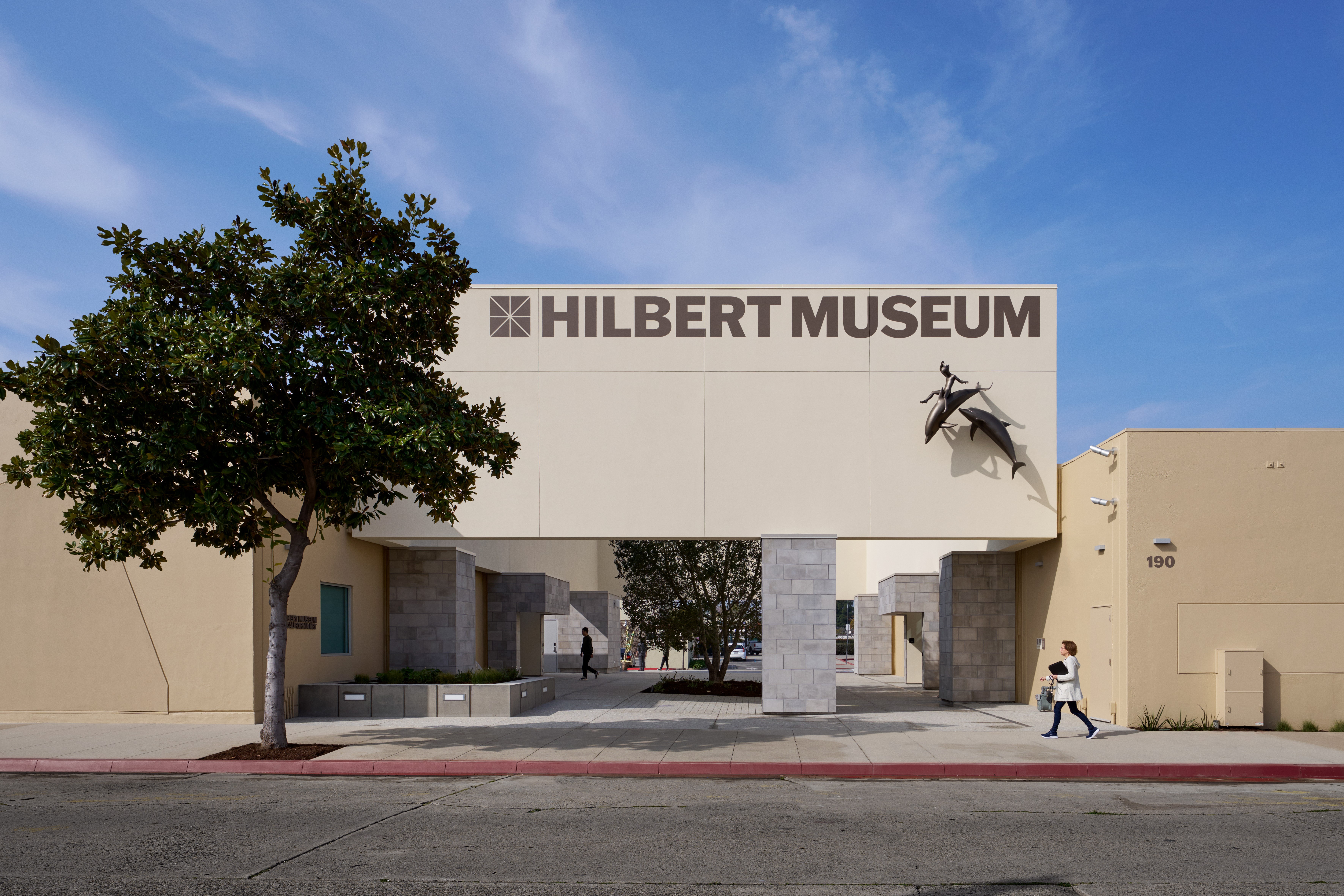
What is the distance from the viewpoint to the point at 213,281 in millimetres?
14641

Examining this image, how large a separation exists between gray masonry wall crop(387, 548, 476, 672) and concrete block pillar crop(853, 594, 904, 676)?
76.7 ft

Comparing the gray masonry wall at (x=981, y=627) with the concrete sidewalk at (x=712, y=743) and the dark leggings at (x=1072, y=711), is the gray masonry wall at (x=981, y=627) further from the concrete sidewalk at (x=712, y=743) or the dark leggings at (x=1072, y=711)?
the dark leggings at (x=1072, y=711)

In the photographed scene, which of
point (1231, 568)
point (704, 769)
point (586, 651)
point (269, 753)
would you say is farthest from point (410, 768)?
point (586, 651)

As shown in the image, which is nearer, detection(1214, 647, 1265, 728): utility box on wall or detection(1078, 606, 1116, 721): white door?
detection(1214, 647, 1265, 728): utility box on wall

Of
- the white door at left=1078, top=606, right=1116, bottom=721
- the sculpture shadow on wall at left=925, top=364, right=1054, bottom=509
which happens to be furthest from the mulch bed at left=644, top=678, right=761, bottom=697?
the sculpture shadow on wall at left=925, top=364, right=1054, bottom=509

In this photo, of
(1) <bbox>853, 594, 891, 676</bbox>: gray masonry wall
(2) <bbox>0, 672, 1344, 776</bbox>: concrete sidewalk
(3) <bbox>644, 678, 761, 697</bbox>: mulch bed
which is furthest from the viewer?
(1) <bbox>853, 594, 891, 676</bbox>: gray masonry wall

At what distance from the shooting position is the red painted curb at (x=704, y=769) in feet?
43.7

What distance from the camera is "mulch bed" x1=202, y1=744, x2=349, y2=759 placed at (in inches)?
568

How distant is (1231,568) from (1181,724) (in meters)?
2.79

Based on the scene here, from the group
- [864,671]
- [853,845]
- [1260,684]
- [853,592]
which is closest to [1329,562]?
[1260,684]

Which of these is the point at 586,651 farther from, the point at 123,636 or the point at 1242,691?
the point at 1242,691

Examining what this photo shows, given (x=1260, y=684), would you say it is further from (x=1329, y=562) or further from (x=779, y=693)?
(x=779, y=693)

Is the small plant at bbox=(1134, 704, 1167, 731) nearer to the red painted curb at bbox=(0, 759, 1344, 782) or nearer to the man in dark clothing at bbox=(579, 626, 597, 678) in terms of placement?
the red painted curb at bbox=(0, 759, 1344, 782)

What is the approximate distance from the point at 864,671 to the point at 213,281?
3469cm
